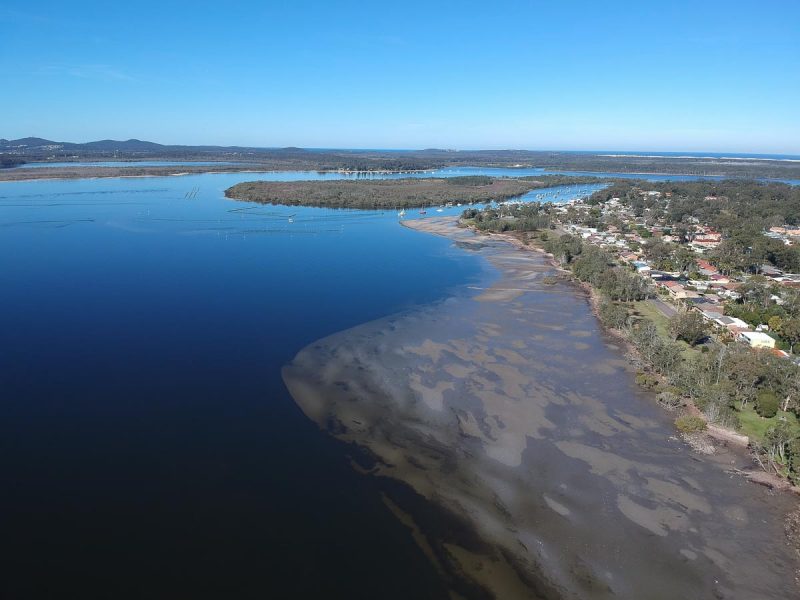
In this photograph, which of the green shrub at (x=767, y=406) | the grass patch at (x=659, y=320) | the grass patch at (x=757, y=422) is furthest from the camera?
the grass patch at (x=659, y=320)

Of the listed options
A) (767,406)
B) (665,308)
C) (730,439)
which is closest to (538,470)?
(730,439)

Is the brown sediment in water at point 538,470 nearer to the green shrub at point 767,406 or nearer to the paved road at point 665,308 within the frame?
the green shrub at point 767,406

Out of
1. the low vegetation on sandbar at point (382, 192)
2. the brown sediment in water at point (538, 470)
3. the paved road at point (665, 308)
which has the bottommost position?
the brown sediment in water at point (538, 470)

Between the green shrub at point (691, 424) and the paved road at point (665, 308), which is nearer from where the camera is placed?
the green shrub at point (691, 424)

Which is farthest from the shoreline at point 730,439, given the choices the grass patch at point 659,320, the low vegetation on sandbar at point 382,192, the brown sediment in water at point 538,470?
the low vegetation on sandbar at point 382,192

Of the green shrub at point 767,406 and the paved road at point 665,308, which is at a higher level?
the paved road at point 665,308

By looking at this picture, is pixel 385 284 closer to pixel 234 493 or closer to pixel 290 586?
pixel 234 493

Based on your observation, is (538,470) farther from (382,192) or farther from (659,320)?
(382,192)

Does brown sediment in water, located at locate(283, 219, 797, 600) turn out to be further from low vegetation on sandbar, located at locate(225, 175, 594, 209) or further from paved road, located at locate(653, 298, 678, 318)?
low vegetation on sandbar, located at locate(225, 175, 594, 209)
